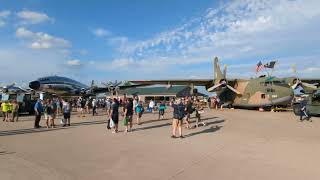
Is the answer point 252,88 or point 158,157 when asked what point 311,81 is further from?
point 158,157

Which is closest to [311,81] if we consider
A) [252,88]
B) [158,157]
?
[252,88]

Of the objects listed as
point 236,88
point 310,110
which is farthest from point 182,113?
point 236,88

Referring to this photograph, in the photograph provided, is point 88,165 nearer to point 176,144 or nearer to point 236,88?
point 176,144

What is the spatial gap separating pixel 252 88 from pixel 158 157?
26193 mm

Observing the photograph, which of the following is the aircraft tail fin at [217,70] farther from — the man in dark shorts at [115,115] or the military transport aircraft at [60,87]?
the man in dark shorts at [115,115]

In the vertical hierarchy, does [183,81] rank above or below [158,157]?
above

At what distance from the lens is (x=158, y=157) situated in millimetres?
9289

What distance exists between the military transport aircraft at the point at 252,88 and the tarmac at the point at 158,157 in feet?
59.1

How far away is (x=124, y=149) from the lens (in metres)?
10.6

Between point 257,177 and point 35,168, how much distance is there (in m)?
5.06

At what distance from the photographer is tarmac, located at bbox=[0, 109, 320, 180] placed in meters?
7.37

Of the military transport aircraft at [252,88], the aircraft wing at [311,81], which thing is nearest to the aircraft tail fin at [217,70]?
the military transport aircraft at [252,88]

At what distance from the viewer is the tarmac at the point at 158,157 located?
7367 millimetres

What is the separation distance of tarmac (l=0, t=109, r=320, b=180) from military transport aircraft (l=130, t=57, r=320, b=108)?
1803 cm
